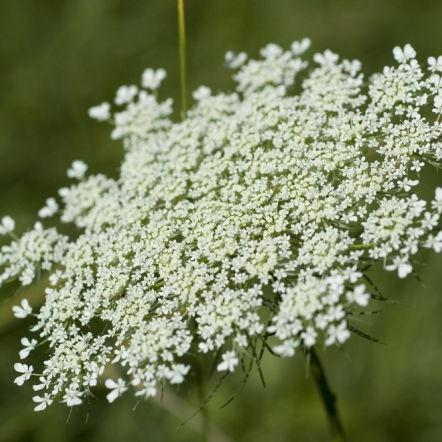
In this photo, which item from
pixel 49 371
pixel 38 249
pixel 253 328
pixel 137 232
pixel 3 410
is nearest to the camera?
pixel 253 328

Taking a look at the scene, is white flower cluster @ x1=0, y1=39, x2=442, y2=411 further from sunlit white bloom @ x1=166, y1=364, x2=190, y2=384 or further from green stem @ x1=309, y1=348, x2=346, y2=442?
green stem @ x1=309, y1=348, x2=346, y2=442

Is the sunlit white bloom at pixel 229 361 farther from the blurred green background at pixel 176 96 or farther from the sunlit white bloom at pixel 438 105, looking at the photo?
the blurred green background at pixel 176 96

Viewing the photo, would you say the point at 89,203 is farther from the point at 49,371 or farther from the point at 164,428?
the point at 164,428

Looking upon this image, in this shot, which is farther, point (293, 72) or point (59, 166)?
point (59, 166)

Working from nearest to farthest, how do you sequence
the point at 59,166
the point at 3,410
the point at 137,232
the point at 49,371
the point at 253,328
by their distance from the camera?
1. the point at 253,328
2. the point at 49,371
3. the point at 137,232
4. the point at 3,410
5. the point at 59,166

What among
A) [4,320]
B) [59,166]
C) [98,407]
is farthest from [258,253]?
[59,166]

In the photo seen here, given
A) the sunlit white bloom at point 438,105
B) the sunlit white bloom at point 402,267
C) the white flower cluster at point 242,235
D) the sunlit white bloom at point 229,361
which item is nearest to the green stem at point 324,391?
the white flower cluster at point 242,235

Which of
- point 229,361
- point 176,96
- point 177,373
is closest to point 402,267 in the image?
point 229,361

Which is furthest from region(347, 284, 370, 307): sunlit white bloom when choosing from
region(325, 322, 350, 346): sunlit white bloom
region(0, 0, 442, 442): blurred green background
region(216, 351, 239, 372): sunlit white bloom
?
region(0, 0, 442, 442): blurred green background
